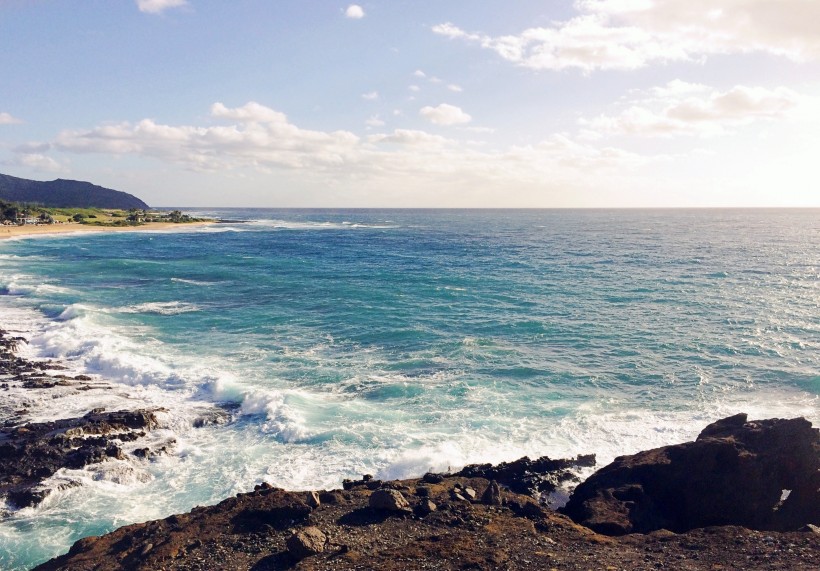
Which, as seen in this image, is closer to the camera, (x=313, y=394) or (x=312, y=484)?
(x=312, y=484)

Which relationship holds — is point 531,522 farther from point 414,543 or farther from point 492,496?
point 414,543

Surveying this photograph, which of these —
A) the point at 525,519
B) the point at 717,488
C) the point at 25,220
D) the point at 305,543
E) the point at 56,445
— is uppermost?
the point at 25,220

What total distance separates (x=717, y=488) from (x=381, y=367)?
18.8 meters

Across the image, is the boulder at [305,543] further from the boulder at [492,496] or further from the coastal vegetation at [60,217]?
the coastal vegetation at [60,217]

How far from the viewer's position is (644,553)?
13.7m

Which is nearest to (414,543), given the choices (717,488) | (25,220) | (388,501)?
(388,501)

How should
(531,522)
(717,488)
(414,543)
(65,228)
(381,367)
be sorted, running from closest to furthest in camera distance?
(414,543) < (531,522) < (717,488) < (381,367) < (65,228)

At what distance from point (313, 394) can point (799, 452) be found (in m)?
20.1

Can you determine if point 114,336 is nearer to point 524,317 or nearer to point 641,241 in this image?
point 524,317

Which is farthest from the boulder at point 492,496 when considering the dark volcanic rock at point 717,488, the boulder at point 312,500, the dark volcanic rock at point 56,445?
the dark volcanic rock at point 56,445

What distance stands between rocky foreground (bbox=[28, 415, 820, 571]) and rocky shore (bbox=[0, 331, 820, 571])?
38 mm

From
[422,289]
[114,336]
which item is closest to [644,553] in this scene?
[114,336]

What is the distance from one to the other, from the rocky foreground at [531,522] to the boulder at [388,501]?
4 cm

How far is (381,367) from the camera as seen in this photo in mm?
31406
